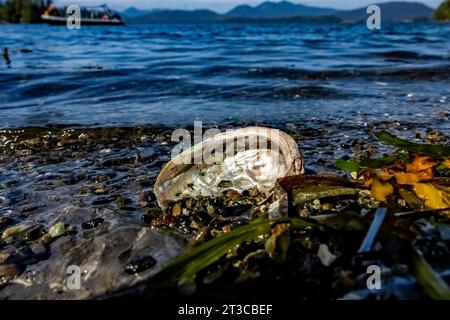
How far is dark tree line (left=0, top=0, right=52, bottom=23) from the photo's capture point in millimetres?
112062

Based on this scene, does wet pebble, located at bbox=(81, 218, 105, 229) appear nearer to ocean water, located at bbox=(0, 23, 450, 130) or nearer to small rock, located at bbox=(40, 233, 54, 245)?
small rock, located at bbox=(40, 233, 54, 245)

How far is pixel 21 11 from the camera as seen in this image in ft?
374

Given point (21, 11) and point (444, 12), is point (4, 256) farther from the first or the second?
point (21, 11)

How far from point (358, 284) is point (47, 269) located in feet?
4.93

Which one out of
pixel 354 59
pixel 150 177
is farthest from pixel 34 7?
pixel 150 177

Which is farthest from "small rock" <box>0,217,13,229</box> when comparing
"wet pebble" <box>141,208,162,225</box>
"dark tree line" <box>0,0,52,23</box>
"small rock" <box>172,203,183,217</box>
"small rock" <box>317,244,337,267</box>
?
"dark tree line" <box>0,0,52,23</box>

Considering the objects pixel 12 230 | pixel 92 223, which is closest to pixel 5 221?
pixel 12 230

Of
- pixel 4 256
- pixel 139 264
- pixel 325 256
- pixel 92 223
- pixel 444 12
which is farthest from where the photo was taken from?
pixel 444 12

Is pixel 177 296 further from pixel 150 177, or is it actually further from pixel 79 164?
pixel 79 164

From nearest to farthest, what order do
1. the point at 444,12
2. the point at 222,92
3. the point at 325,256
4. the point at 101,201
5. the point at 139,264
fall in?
the point at 325,256, the point at 139,264, the point at 101,201, the point at 222,92, the point at 444,12

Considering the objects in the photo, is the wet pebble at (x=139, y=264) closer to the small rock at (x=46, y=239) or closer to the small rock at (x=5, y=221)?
the small rock at (x=46, y=239)

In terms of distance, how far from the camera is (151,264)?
6.99 feet

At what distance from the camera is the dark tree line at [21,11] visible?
11206 cm

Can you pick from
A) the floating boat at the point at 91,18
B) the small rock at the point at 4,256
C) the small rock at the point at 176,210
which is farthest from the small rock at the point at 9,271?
the floating boat at the point at 91,18
